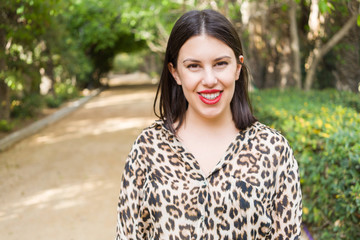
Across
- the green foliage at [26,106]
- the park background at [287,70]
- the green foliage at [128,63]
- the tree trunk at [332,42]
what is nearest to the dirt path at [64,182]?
the green foliage at [26,106]

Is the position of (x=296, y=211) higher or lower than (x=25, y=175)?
higher

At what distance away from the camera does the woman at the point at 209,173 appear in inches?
68.7

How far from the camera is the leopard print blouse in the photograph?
1.74 meters

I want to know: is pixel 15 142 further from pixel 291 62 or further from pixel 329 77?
pixel 329 77

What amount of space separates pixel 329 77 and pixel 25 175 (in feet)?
29.2

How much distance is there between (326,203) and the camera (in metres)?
4.07

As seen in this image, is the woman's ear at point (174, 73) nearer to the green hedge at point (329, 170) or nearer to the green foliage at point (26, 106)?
the green hedge at point (329, 170)

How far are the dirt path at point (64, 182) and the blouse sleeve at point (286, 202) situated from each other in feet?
11.4

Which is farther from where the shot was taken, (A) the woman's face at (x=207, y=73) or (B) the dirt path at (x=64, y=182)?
(B) the dirt path at (x=64, y=182)

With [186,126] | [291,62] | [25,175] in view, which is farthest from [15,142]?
[186,126]

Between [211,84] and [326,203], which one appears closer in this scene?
[211,84]

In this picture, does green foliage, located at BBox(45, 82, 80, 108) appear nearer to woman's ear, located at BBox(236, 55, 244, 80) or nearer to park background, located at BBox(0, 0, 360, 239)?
park background, located at BBox(0, 0, 360, 239)

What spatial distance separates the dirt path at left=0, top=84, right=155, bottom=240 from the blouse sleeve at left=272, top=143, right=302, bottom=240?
11.4 ft

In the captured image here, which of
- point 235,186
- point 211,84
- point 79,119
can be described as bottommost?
point 79,119
